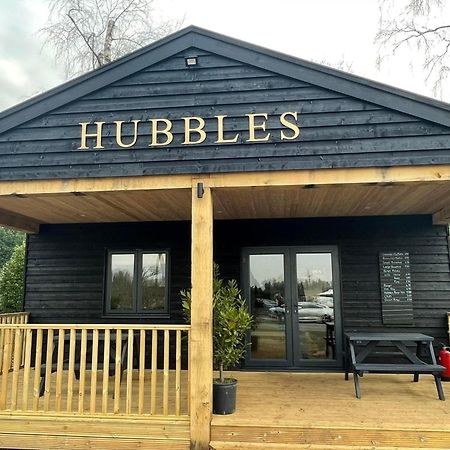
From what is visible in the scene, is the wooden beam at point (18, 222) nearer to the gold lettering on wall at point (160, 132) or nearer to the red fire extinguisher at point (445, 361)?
the gold lettering on wall at point (160, 132)

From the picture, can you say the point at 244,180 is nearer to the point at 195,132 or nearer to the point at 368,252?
the point at 195,132

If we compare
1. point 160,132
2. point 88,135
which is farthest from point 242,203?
point 88,135

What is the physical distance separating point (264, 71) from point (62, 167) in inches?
94.3

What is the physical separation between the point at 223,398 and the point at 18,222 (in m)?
4.22

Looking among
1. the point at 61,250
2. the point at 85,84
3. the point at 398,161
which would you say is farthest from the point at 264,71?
the point at 61,250

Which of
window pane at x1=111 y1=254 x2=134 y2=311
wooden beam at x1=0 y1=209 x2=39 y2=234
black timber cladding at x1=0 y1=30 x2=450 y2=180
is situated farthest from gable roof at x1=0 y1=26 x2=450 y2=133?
window pane at x1=111 y1=254 x2=134 y2=311

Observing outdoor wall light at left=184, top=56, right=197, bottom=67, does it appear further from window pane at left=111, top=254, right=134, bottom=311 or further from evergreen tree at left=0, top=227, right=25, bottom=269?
evergreen tree at left=0, top=227, right=25, bottom=269

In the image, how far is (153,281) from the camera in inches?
264

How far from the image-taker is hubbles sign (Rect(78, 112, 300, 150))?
4.27m

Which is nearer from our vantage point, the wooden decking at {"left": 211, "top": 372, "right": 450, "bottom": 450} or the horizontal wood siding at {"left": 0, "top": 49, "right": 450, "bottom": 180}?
the wooden decking at {"left": 211, "top": 372, "right": 450, "bottom": 450}

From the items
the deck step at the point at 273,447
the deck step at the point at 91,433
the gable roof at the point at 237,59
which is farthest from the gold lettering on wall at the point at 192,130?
the deck step at the point at 273,447

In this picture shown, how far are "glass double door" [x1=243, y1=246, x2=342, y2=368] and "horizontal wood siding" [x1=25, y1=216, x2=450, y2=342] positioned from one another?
177 mm

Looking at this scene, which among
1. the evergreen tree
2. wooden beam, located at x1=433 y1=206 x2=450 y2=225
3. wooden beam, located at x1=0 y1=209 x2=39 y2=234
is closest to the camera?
wooden beam, located at x1=433 y1=206 x2=450 y2=225

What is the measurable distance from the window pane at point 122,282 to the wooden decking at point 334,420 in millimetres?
2522
